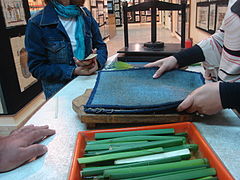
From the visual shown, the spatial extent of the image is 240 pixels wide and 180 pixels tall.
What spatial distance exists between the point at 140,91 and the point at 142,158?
0.28 metres

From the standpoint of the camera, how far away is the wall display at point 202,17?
2.46 metres

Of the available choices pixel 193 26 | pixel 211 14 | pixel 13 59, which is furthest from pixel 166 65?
pixel 193 26

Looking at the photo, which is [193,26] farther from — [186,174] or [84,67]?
[186,174]

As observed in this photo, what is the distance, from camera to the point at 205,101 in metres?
0.59

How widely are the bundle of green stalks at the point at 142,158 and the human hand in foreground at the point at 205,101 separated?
0.09m

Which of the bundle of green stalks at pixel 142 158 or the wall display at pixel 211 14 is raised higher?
the wall display at pixel 211 14

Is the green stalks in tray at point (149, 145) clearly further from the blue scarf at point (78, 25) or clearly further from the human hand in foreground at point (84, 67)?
the blue scarf at point (78, 25)

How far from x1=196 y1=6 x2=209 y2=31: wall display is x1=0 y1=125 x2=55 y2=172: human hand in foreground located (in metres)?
2.34

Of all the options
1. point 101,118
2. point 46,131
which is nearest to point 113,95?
point 101,118

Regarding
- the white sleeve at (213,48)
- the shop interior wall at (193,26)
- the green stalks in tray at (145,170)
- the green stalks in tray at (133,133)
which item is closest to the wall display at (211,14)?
the shop interior wall at (193,26)

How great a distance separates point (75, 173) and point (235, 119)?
47 centimetres

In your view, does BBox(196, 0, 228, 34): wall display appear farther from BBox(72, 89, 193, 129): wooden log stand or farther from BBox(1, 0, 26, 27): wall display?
BBox(1, 0, 26, 27): wall display

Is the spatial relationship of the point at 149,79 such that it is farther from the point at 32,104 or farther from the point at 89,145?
the point at 32,104

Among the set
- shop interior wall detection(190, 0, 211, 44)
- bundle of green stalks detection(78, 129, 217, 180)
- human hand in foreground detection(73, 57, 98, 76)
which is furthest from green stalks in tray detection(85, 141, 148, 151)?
shop interior wall detection(190, 0, 211, 44)
